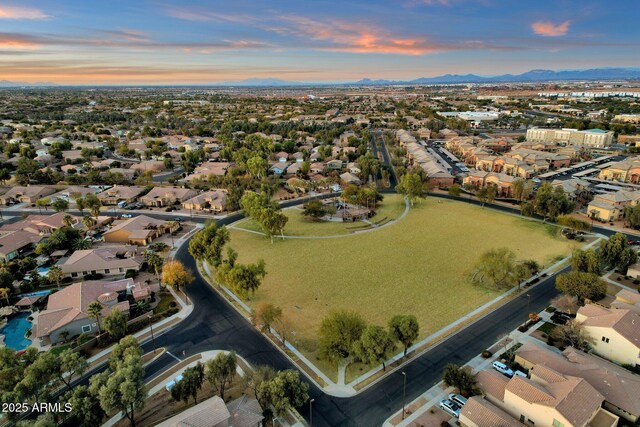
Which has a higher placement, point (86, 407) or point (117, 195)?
point (117, 195)

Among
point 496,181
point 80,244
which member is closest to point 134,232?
point 80,244

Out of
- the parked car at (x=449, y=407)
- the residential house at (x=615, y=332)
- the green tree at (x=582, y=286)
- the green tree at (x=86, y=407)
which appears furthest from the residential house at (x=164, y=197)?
the residential house at (x=615, y=332)

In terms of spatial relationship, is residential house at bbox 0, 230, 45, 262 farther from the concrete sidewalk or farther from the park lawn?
the concrete sidewalk

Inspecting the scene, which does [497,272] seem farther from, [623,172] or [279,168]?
[279,168]

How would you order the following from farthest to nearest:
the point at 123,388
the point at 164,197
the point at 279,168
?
the point at 279,168, the point at 164,197, the point at 123,388

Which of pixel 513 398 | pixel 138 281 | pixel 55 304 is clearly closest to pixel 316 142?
pixel 138 281

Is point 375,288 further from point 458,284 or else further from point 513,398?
point 513,398

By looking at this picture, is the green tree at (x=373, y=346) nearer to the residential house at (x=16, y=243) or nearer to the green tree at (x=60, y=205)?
the residential house at (x=16, y=243)

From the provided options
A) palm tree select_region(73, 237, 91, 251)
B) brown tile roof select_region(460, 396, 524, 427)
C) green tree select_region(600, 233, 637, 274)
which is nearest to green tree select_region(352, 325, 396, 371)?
brown tile roof select_region(460, 396, 524, 427)
